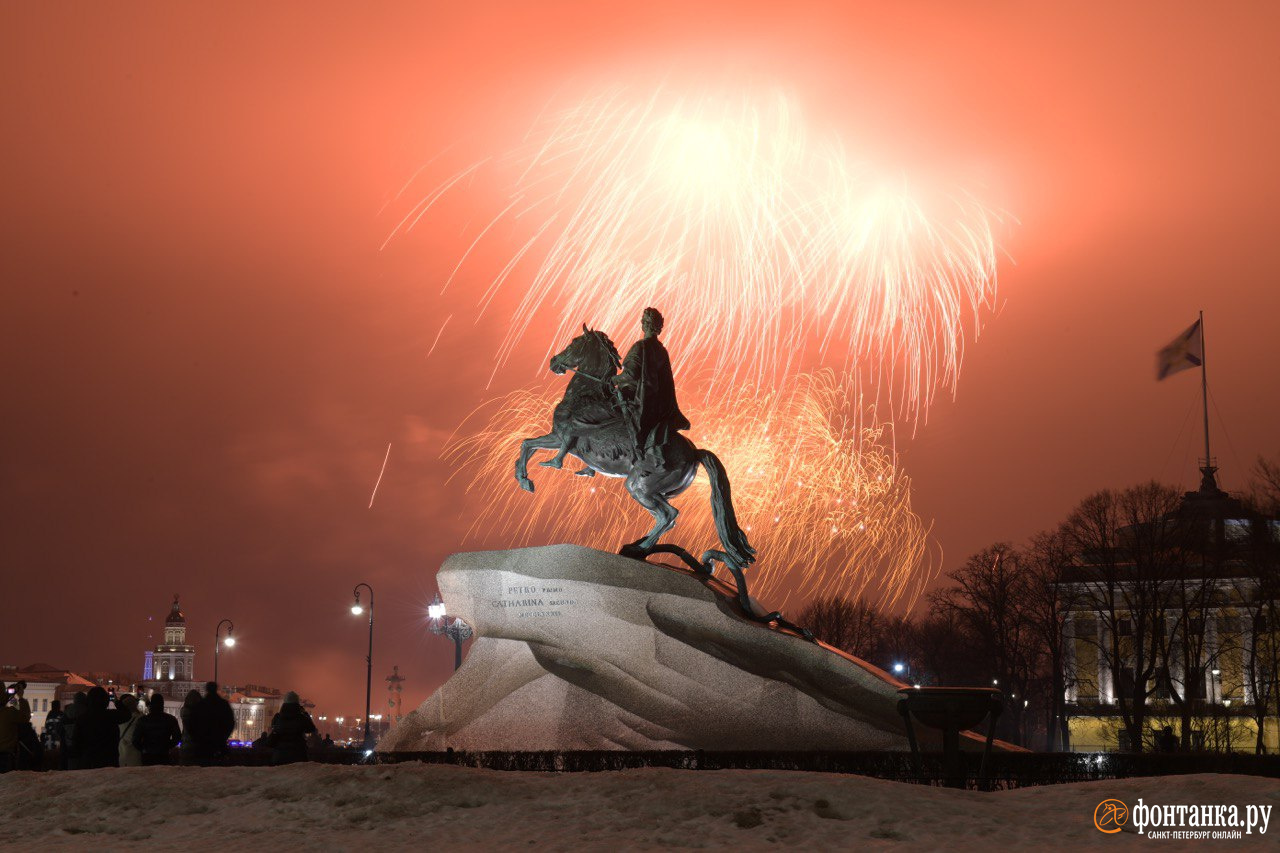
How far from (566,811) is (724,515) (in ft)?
38.3

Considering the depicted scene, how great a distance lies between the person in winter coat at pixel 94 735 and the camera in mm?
16125

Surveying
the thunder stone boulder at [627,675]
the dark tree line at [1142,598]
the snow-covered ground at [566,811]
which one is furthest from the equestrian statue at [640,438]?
the dark tree line at [1142,598]

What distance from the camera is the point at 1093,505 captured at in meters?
51.9

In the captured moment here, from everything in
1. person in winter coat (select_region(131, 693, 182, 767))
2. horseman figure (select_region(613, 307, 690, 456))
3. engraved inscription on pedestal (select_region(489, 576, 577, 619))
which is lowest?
person in winter coat (select_region(131, 693, 182, 767))

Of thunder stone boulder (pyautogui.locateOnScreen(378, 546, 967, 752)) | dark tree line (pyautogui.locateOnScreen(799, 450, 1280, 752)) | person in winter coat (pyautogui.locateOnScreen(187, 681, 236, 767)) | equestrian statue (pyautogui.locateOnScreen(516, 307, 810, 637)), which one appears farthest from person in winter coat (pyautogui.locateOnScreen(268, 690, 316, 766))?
dark tree line (pyautogui.locateOnScreen(799, 450, 1280, 752))

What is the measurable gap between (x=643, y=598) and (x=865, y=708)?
3.65 meters

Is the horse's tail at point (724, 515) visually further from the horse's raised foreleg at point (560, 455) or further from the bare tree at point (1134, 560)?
the bare tree at point (1134, 560)

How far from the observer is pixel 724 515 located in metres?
23.6

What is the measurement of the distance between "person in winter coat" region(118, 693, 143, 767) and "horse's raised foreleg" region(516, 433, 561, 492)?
7.80m

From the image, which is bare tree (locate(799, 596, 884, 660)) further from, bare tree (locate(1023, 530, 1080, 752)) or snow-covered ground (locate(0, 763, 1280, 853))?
snow-covered ground (locate(0, 763, 1280, 853))

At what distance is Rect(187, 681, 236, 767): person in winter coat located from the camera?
16109 mm

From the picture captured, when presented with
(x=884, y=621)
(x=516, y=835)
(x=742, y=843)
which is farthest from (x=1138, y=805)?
(x=884, y=621)

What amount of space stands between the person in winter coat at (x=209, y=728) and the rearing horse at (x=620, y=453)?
321 inches

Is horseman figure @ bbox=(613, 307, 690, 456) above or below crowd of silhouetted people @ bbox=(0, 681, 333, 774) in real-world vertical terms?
above
